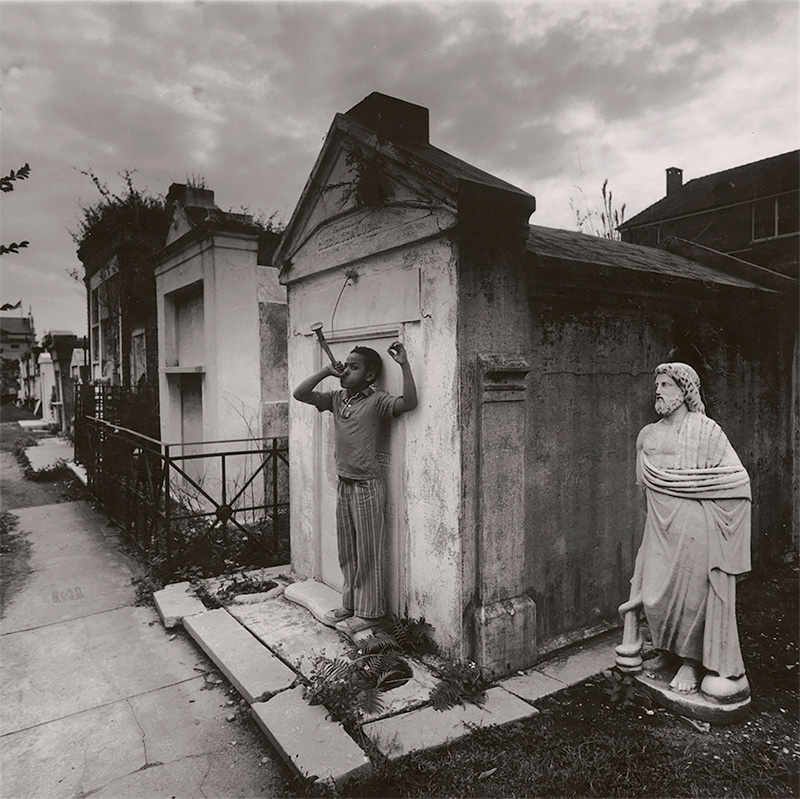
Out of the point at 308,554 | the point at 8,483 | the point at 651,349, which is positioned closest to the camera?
the point at 651,349

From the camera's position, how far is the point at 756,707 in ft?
11.8

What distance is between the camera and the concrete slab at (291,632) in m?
4.22

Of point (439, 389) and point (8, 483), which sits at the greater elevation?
point (439, 389)

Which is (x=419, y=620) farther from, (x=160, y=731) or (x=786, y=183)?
(x=786, y=183)

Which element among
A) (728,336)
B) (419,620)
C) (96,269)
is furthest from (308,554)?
(96,269)

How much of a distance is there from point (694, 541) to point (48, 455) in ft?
52.6

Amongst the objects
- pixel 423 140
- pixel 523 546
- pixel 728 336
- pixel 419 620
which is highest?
pixel 423 140

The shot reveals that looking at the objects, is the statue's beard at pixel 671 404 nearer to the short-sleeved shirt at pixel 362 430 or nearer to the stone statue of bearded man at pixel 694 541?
the stone statue of bearded man at pixel 694 541

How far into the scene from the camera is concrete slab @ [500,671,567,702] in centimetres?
374

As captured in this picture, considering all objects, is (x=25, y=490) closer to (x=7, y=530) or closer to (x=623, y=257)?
(x=7, y=530)

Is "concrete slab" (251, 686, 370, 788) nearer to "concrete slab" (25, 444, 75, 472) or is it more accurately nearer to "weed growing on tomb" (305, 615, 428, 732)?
"weed growing on tomb" (305, 615, 428, 732)

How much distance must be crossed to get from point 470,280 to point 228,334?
4.69 meters

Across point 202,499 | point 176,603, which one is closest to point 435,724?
point 176,603

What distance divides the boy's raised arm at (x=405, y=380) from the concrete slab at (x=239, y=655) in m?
1.96
